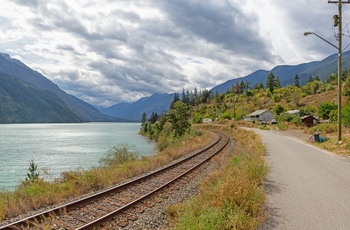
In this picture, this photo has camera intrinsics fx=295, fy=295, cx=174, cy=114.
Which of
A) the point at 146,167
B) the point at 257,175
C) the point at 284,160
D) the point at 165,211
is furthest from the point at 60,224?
the point at 284,160

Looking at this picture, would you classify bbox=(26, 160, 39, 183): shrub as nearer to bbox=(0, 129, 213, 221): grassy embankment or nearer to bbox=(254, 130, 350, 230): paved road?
bbox=(0, 129, 213, 221): grassy embankment

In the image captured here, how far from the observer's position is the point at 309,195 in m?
8.91

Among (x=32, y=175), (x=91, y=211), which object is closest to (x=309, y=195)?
(x=91, y=211)

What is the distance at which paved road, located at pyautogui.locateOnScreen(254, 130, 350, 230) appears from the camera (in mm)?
6735

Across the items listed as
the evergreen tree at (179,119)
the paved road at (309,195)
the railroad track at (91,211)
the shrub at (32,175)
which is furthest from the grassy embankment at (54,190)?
the evergreen tree at (179,119)

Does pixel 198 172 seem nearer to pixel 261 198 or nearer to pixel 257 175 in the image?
pixel 257 175

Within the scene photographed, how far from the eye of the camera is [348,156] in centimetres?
1694

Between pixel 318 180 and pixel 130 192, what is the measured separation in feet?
23.8

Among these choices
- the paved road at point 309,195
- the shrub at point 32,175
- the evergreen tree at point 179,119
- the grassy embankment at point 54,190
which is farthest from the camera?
the evergreen tree at point 179,119

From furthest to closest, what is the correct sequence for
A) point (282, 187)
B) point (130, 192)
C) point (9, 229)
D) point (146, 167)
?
point (146, 167), point (130, 192), point (282, 187), point (9, 229)

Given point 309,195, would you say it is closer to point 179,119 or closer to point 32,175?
point 32,175

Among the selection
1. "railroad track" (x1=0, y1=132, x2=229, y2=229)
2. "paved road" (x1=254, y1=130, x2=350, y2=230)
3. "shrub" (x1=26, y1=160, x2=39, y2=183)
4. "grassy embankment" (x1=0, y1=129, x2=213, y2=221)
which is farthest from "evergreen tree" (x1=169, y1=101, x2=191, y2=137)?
"railroad track" (x1=0, y1=132, x2=229, y2=229)

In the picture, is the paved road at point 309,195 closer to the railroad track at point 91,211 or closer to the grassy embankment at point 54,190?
the railroad track at point 91,211

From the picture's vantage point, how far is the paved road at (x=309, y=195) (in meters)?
6.74
